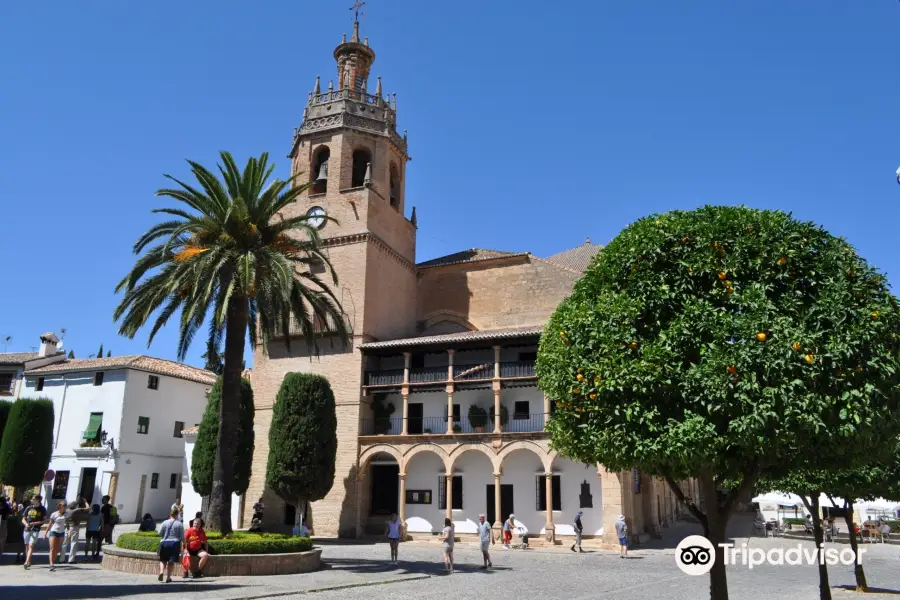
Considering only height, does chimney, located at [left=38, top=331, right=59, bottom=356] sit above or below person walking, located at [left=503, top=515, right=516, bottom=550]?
above

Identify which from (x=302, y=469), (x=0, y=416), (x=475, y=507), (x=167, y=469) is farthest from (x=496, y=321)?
(x=0, y=416)

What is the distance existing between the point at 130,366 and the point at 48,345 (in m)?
7.97

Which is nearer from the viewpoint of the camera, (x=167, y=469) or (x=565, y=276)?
(x=565, y=276)

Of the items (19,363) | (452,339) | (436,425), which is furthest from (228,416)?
(19,363)

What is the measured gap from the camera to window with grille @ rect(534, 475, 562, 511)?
27139 mm

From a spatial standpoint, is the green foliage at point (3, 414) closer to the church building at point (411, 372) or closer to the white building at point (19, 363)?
the white building at point (19, 363)

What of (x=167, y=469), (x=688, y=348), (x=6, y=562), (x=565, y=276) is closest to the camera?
(x=688, y=348)

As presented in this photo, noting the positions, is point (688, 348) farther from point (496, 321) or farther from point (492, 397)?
point (496, 321)

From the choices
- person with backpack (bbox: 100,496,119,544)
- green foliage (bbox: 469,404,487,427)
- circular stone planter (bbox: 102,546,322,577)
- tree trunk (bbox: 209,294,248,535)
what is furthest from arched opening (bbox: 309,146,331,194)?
circular stone planter (bbox: 102,546,322,577)

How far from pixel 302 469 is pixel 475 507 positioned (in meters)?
7.28

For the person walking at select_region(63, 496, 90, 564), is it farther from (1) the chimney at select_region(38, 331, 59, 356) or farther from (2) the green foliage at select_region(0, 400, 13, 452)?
(1) the chimney at select_region(38, 331, 59, 356)

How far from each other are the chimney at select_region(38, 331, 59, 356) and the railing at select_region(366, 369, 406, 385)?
2162cm

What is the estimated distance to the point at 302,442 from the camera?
85.0 ft

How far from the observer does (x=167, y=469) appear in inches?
1469
